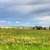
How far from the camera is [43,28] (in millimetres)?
109688

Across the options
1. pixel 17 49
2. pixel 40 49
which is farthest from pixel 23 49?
pixel 40 49

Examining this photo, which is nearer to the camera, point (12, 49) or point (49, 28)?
point (12, 49)

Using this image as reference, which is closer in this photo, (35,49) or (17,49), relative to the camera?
(17,49)

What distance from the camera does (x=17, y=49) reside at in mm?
27406

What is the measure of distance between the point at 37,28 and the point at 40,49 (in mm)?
80043

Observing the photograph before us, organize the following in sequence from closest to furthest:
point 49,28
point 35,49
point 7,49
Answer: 1. point 7,49
2. point 35,49
3. point 49,28

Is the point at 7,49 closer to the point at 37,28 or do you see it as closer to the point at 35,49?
the point at 35,49

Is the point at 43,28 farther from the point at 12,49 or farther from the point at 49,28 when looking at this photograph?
the point at 12,49

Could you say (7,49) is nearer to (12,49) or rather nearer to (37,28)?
(12,49)

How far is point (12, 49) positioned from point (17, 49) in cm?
68

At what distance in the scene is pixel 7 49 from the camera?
27125 mm

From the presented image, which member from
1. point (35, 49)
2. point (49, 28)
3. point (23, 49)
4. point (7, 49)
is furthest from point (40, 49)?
point (49, 28)

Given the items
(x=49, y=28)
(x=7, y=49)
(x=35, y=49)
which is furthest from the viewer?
(x=49, y=28)

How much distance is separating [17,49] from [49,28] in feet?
269
